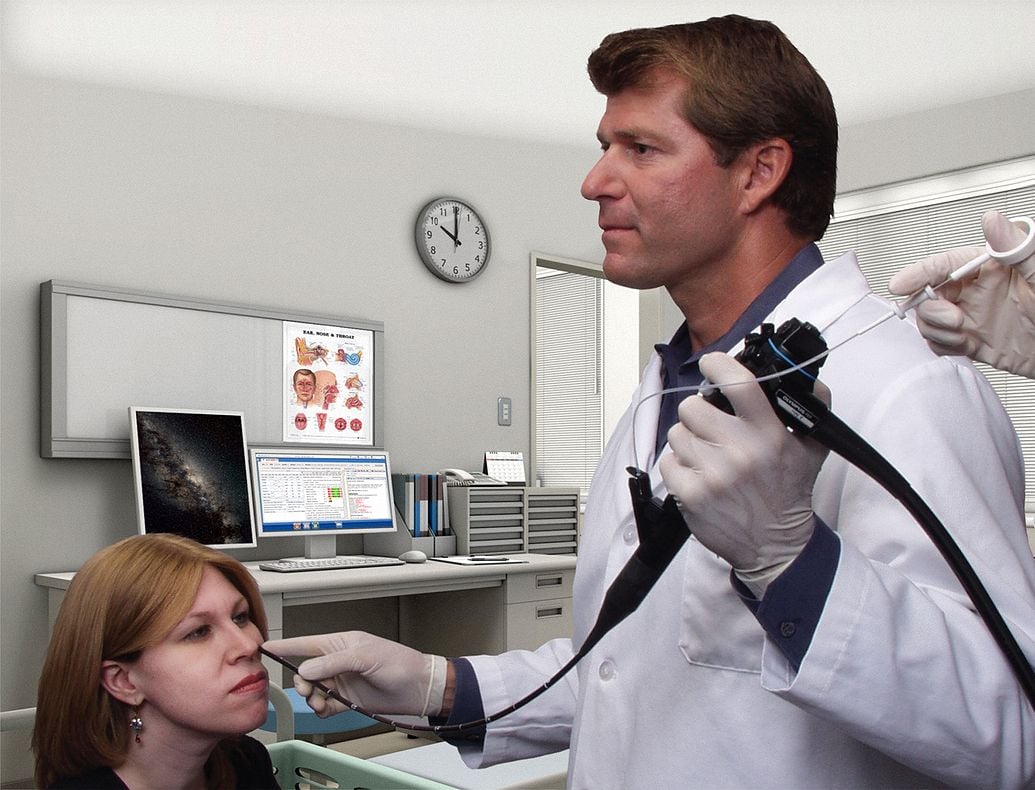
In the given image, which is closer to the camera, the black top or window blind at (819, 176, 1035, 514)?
the black top

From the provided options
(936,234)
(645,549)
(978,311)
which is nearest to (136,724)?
(645,549)

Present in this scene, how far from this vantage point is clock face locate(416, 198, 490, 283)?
390 cm

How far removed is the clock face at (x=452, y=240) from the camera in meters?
3.90

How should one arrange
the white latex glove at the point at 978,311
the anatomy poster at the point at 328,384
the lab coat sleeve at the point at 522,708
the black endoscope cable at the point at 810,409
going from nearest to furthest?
the black endoscope cable at the point at 810,409 < the white latex glove at the point at 978,311 < the lab coat sleeve at the point at 522,708 < the anatomy poster at the point at 328,384

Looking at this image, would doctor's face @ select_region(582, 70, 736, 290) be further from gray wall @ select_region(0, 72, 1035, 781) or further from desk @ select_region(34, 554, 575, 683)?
gray wall @ select_region(0, 72, 1035, 781)

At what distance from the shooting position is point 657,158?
104 centimetres

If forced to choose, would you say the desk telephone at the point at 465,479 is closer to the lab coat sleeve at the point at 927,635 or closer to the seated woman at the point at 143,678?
the seated woman at the point at 143,678

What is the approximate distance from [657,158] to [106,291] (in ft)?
7.85

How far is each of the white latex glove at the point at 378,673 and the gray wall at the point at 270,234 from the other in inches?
83.9

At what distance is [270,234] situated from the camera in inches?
136

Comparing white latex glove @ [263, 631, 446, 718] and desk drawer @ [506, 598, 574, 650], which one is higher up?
white latex glove @ [263, 631, 446, 718]

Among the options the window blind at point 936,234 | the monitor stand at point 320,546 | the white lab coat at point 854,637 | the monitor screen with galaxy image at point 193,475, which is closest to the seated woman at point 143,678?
the white lab coat at point 854,637

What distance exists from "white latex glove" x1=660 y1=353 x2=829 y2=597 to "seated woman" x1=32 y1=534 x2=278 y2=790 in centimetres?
80

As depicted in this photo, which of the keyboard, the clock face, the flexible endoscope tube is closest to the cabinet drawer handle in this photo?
the keyboard
